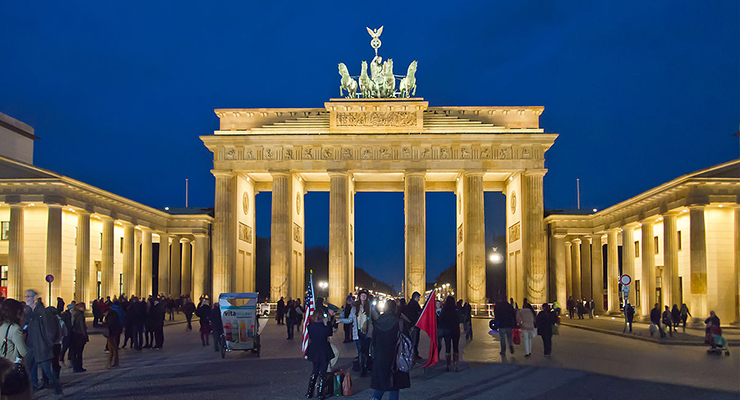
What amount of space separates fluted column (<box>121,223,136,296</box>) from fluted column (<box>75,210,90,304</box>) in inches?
250

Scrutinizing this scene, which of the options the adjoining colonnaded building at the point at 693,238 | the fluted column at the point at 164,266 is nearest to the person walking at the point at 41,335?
the adjoining colonnaded building at the point at 693,238

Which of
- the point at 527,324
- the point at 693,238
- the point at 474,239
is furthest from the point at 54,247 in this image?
the point at 693,238

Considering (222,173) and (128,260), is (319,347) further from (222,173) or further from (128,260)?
(222,173)

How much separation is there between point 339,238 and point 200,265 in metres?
10.9

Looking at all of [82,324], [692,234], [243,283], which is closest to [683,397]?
[82,324]

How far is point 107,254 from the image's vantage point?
41.8 m

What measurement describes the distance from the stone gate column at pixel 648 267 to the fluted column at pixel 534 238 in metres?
8.08

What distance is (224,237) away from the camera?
4944cm

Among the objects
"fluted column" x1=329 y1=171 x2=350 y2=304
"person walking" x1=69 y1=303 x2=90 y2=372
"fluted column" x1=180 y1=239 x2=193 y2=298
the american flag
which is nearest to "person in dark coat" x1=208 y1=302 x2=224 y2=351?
"person walking" x1=69 y1=303 x2=90 y2=372

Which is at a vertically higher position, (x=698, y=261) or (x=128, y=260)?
(x=128, y=260)

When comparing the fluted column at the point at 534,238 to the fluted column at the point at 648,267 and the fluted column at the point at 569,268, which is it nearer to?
the fluted column at the point at 648,267

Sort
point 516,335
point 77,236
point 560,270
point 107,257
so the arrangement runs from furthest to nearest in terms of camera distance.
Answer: point 560,270, point 107,257, point 77,236, point 516,335

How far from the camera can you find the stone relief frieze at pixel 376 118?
1961 inches

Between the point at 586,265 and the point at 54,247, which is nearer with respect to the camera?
the point at 54,247
